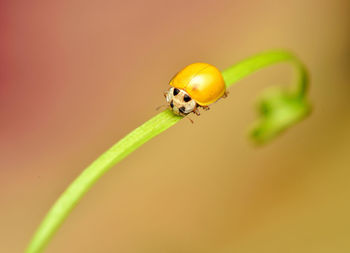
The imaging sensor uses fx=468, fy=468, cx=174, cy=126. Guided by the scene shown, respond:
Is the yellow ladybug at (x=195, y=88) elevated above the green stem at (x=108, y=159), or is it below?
above

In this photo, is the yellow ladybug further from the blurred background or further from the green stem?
the blurred background

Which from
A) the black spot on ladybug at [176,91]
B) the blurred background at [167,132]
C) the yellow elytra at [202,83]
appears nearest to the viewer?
the yellow elytra at [202,83]

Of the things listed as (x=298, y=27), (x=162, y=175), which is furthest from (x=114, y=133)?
(x=298, y=27)

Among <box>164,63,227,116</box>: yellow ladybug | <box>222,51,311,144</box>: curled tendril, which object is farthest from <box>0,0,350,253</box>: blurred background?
<box>164,63,227,116</box>: yellow ladybug

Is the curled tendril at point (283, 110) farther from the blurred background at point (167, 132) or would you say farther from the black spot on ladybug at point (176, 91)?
the blurred background at point (167, 132)

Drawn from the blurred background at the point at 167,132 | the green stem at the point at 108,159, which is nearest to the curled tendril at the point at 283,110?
the green stem at the point at 108,159

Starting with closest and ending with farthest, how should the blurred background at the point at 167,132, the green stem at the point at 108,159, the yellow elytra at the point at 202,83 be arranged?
the green stem at the point at 108,159, the yellow elytra at the point at 202,83, the blurred background at the point at 167,132

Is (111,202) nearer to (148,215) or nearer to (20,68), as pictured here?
(148,215)

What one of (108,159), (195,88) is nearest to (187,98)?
(195,88)
